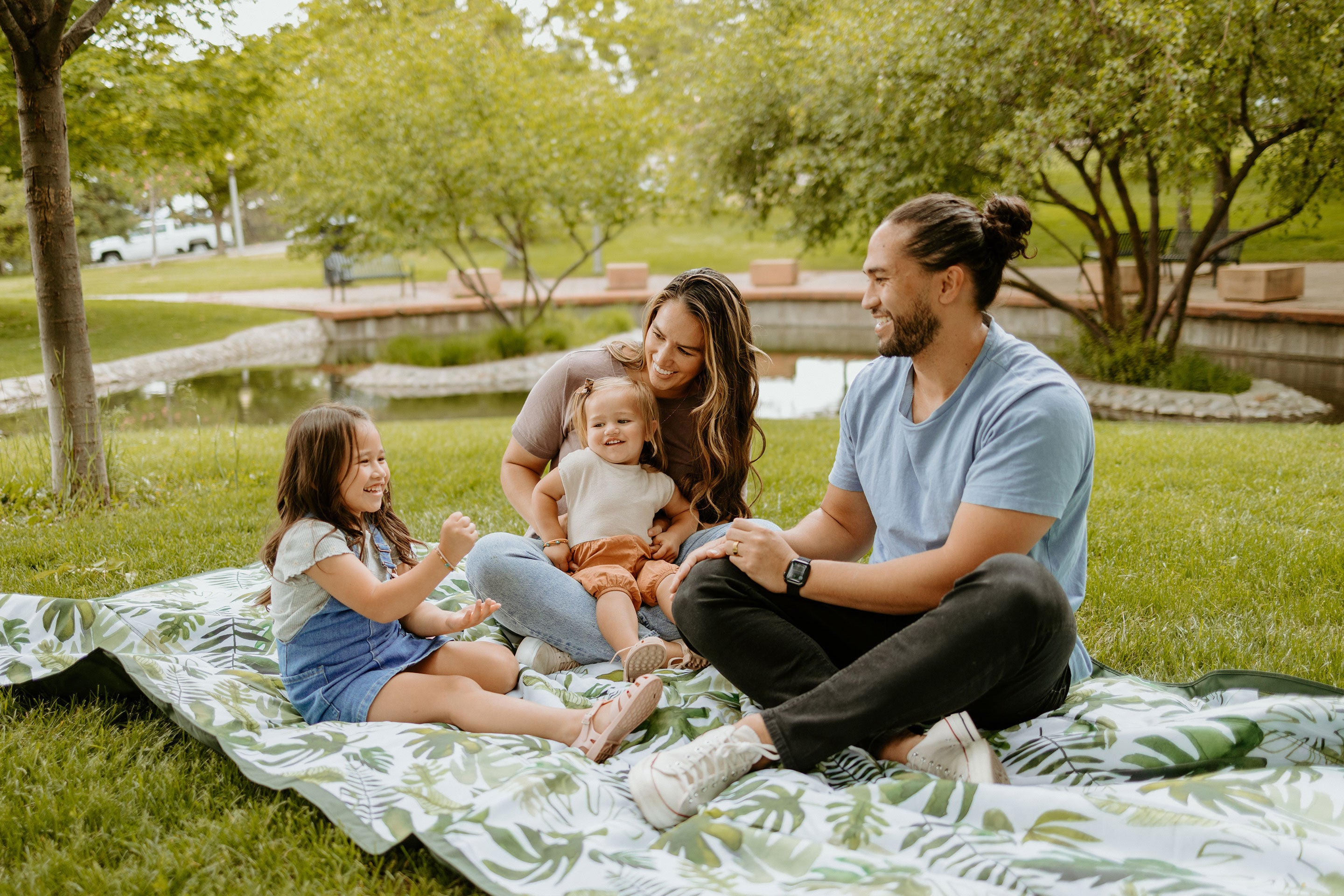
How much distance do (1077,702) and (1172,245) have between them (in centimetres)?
1715

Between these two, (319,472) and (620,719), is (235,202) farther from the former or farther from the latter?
(620,719)

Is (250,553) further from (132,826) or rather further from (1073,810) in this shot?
(1073,810)

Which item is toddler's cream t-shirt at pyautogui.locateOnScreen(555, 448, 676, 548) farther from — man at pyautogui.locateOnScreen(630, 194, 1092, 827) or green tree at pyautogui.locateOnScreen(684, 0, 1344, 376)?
green tree at pyautogui.locateOnScreen(684, 0, 1344, 376)

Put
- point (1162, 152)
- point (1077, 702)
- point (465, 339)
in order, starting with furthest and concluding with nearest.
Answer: point (465, 339)
point (1162, 152)
point (1077, 702)

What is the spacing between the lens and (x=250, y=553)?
416cm

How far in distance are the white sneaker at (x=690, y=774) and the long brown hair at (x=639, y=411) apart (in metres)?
1.13

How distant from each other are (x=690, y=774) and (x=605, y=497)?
1.14 m

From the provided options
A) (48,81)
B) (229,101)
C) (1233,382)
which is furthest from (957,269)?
(229,101)

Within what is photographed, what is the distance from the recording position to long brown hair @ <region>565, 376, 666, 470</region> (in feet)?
10.0

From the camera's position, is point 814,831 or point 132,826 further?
point 132,826

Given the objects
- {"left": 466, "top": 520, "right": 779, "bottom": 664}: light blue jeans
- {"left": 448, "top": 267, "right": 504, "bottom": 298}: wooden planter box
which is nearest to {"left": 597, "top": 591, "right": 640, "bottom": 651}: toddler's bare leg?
{"left": 466, "top": 520, "right": 779, "bottom": 664}: light blue jeans

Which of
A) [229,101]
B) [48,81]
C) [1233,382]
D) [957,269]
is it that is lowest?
[1233,382]

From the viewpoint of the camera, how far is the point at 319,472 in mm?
2479

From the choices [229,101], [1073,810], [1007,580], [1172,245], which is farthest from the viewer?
[1172,245]
